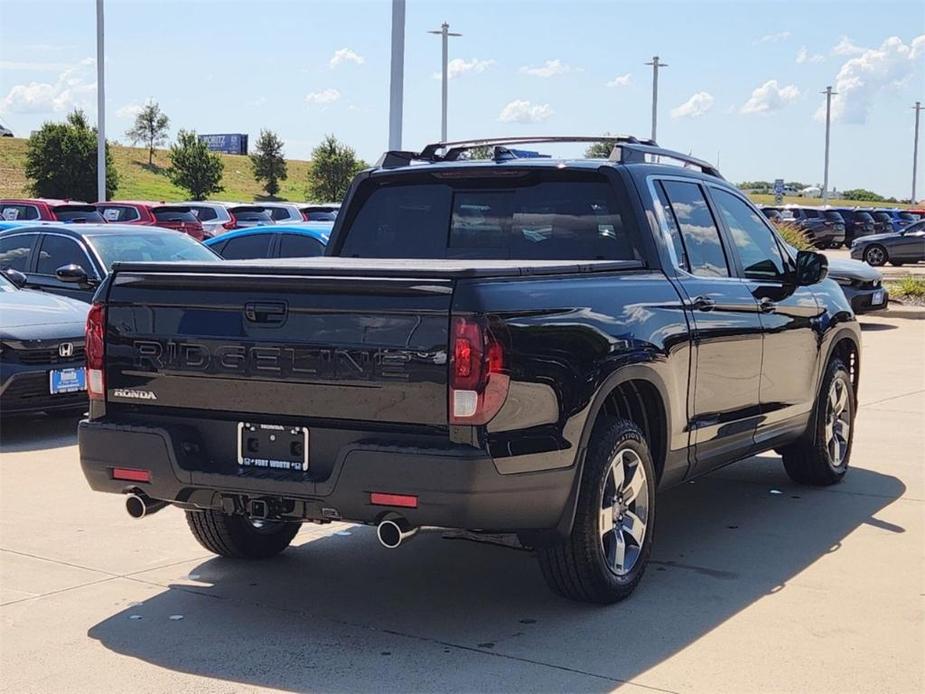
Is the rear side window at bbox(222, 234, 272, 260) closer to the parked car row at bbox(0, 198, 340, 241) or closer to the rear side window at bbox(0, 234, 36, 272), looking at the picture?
the rear side window at bbox(0, 234, 36, 272)

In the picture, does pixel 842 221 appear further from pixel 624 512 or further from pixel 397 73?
pixel 624 512

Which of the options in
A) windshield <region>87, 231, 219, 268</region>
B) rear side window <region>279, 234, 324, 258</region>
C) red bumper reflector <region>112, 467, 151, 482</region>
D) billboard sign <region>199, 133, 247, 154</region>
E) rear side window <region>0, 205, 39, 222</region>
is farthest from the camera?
billboard sign <region>199, 133, 247, 154</region>

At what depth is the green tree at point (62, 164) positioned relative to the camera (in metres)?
58.3

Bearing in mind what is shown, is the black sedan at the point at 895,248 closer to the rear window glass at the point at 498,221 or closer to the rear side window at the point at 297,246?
the rear side window at the point at 297,246

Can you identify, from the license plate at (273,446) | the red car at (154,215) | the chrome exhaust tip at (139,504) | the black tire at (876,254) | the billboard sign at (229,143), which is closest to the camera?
the license plate at (273,446)

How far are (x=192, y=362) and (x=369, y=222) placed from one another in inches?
74.5

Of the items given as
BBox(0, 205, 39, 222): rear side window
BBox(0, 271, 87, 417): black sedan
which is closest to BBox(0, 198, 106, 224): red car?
BBox(0, 205, 39, 222): rear side window

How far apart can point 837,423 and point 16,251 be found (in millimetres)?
7876

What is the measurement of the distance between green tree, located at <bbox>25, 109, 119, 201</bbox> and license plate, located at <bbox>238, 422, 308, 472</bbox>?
184 ft

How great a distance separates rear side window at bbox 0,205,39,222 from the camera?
2808 cm

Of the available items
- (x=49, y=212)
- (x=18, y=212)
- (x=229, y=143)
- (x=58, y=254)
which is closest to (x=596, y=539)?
(x=58, y=254)

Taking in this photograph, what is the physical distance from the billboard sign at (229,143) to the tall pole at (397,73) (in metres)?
96.0

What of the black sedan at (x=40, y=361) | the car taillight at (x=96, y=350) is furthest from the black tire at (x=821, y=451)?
the black sedan at (x=40, y=361)

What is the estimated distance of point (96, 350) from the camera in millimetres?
5270
